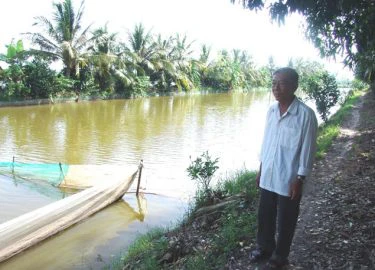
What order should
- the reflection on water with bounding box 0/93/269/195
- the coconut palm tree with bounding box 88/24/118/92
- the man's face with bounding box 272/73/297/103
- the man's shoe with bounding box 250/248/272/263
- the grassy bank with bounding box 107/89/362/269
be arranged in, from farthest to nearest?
the coconut palm tree with bounding box 88/24/118/92 → the reflection on water with bounding box 0/93/269/195 → the grassy bank with bounding box 107/89/362/269 → the man's shoe with bounding box 250/248/272/263 → the man's face with bounding box 272/73/297/103

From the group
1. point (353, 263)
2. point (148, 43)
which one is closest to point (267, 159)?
point (353, 263)

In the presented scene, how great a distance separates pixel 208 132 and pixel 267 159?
1363 cm

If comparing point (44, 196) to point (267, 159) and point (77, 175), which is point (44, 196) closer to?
point (77, 175)

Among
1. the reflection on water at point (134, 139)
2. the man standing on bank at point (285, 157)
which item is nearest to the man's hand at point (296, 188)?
the man standing on bank at point (285, 157)

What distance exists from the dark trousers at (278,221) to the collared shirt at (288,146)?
10cm

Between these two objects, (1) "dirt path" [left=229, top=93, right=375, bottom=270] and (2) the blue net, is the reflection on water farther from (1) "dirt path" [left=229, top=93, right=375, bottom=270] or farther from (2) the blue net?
(1) "dirt path" [left=229, top=93, right=375, bottom=270]

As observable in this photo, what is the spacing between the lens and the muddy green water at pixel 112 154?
575 centimetres

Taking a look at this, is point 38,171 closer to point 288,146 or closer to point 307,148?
point 288,146

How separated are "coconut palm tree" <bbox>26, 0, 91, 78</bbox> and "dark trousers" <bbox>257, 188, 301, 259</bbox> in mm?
24071

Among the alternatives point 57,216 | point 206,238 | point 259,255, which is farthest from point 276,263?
point 57,216

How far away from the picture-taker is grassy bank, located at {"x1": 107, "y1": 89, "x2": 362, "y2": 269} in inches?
140

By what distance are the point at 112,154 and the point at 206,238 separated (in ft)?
25.6

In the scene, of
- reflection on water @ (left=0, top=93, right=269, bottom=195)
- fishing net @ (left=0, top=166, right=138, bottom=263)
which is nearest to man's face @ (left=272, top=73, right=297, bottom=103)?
fishing net @ (left=0, top=166, right=138, bottom=263)

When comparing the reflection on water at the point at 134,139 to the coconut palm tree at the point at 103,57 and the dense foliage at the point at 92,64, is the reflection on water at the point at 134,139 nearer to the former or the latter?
the dense foliage at the point at 92,64
